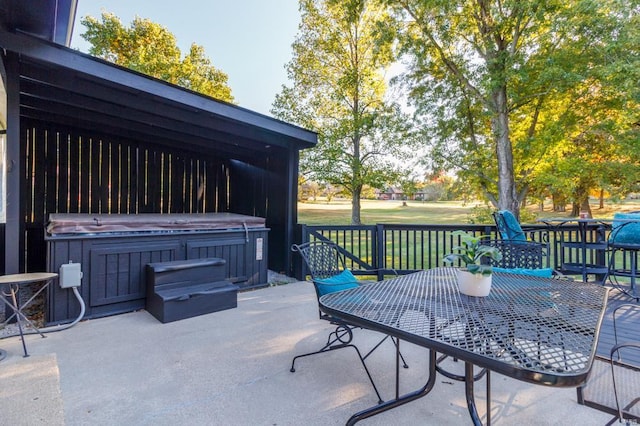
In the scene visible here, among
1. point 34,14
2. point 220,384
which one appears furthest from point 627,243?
point 34,14

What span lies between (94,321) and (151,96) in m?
2.41

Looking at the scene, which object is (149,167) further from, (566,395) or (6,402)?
(566,395)

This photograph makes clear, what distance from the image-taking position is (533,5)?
6.78m

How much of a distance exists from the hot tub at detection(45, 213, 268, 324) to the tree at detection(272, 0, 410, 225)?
6.29 m

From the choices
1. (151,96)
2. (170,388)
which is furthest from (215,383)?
(151,96)

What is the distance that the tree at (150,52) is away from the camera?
35.3 ft

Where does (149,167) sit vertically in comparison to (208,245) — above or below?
above

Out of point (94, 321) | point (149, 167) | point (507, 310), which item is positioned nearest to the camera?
point (507, 310)

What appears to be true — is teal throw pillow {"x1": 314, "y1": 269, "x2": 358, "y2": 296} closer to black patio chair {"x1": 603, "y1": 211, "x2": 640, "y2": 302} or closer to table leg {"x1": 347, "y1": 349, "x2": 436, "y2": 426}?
table leg {"x1": 347, "y1": 349, "x2": 436, "y2": 426}

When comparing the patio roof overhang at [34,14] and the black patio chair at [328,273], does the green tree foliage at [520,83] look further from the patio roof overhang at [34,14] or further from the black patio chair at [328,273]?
the patio roof overhang at [34,14]

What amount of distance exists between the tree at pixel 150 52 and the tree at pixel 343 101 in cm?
372

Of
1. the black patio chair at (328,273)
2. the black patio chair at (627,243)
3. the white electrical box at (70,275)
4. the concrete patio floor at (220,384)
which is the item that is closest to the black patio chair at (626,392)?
the concrete patio floor at (220,384)

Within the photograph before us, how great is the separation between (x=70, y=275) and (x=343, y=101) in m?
9.09

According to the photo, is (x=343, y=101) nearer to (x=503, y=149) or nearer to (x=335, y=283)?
(x=503, y=149)
